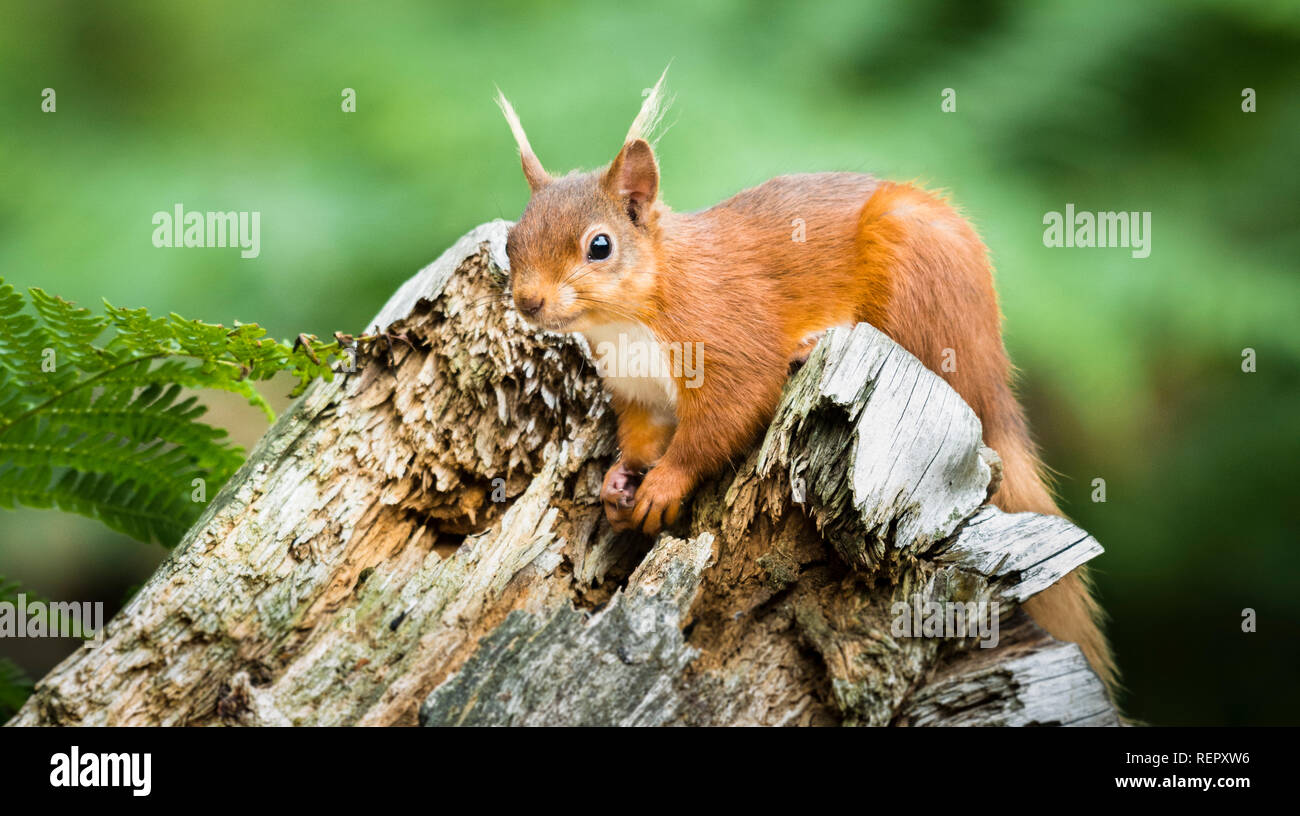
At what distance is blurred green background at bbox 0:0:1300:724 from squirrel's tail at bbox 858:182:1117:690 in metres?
0.90

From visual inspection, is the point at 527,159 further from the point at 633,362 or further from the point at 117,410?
the point at 117,410

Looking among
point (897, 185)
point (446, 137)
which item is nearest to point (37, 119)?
point (446, 137)

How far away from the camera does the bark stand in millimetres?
1703

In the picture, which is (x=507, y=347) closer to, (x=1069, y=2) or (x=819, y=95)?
(x=819, y=95)

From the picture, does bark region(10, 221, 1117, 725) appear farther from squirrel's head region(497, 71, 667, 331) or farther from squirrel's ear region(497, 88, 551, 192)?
squirrel's ear region(497, 88, 551, 192)

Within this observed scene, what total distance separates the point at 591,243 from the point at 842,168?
53.4 inches

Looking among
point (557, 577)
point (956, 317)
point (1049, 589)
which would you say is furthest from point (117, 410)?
point (1049, 589)

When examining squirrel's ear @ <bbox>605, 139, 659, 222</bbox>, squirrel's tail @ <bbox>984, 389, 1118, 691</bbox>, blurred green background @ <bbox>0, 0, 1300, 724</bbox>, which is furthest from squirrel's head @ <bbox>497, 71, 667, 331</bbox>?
blurred green background @ <bbox>0, 0, 1300, 724</bbox>

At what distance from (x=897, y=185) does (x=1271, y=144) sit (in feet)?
6.36

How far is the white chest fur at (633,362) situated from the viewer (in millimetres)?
2312

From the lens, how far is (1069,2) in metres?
3.74

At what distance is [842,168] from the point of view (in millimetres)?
3275

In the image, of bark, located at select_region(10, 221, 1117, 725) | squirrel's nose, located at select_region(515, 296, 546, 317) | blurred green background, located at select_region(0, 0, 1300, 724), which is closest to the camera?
bark, located at select_region(10, 221, 1117, 725)
